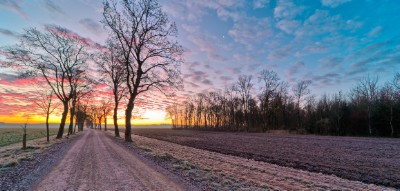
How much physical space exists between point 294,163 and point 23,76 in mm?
34454

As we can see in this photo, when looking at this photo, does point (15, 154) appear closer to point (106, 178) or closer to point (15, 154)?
point (15, 154)

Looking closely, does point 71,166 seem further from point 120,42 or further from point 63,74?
point 63,74

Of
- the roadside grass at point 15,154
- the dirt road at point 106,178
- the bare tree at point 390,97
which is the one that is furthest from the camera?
the bare tree at point 390,97

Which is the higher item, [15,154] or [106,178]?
[106,178]

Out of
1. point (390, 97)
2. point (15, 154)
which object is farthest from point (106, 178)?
point (390, 97)

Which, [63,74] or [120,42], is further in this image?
[63,74]

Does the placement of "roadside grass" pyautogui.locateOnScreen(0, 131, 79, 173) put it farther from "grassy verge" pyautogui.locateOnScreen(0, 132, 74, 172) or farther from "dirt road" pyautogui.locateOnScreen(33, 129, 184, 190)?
"dirt road" pyautogui.locateOnScreen(33, 129, 184, 190)

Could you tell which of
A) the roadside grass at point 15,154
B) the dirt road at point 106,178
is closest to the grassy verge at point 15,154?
the roadside grass at point 15,154

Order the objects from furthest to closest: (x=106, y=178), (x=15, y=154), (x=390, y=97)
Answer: (x=390, y=97) < (x=15, y=154) < (x=106, y=178)

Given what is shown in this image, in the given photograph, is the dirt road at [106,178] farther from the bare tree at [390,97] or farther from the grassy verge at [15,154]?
the bare tree at [390,97]

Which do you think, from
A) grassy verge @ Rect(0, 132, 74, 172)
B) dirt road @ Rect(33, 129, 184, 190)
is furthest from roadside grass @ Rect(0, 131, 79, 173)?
dirt road @ Rect(33, 129, 184, 190)

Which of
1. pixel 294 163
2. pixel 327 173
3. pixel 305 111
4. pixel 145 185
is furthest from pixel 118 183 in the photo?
pixel 305 111

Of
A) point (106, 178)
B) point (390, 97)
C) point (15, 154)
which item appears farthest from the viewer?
point (390, 97)

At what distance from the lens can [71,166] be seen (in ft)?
44.4
